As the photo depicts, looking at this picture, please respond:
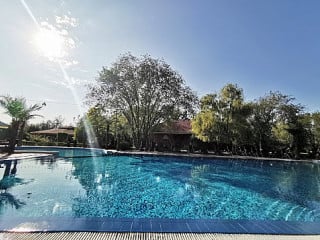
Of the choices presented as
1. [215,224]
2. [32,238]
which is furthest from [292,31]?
[32,238]

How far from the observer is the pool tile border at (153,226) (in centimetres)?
397

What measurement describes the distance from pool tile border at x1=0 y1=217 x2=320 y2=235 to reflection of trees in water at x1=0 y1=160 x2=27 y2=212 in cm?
226

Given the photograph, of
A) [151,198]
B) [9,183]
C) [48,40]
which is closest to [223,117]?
[48,40]

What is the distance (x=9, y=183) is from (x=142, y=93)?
17777 millimetres

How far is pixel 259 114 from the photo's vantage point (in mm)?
27594

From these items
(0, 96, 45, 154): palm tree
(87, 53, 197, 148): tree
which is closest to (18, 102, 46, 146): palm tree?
(0, 96, 45, 154): palm tree

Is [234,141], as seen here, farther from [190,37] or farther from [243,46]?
[190,37]

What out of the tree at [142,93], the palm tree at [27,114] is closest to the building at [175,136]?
the tree at [142,93]

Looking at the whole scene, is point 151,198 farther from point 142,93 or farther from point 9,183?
point 142,93

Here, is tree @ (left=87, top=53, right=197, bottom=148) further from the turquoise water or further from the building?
the turquoise water

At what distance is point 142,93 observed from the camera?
25609mm

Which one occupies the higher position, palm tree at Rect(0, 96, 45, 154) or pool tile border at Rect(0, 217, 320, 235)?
palm tree at Rect(0, 96, 45, 154)

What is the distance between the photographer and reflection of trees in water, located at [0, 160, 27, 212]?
640cm

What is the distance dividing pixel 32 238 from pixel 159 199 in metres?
4.50
